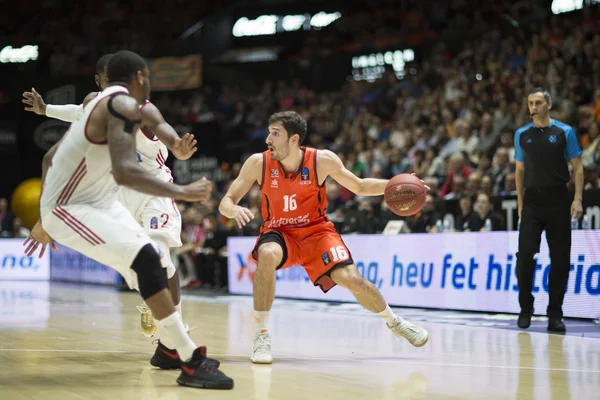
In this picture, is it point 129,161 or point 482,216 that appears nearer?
point 129,161

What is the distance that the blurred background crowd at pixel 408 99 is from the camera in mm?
12078

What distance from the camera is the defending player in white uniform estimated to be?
4.20m

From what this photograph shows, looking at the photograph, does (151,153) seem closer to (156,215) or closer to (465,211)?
(156,215)

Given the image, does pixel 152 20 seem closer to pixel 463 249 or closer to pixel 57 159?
pixel 463 249

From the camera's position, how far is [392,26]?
823 inches

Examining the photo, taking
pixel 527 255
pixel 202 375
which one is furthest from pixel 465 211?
pixel 202 375

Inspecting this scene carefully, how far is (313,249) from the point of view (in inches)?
232

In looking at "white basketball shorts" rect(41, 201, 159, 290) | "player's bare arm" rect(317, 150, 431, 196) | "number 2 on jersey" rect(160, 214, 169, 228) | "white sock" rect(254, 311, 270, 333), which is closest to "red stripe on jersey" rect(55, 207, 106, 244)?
"white basketball shorts" rect(41, 201, 159, 290)

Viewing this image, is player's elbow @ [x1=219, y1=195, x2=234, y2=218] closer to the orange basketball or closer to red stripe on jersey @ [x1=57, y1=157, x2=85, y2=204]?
the orange basketball

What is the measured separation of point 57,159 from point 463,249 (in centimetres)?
624

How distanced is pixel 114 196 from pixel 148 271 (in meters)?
0.59

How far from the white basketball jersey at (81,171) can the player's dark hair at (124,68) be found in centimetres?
8

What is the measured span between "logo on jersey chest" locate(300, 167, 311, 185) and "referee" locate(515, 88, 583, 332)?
2.90 meters

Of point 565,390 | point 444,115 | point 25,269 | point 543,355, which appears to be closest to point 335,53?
point 444,115
